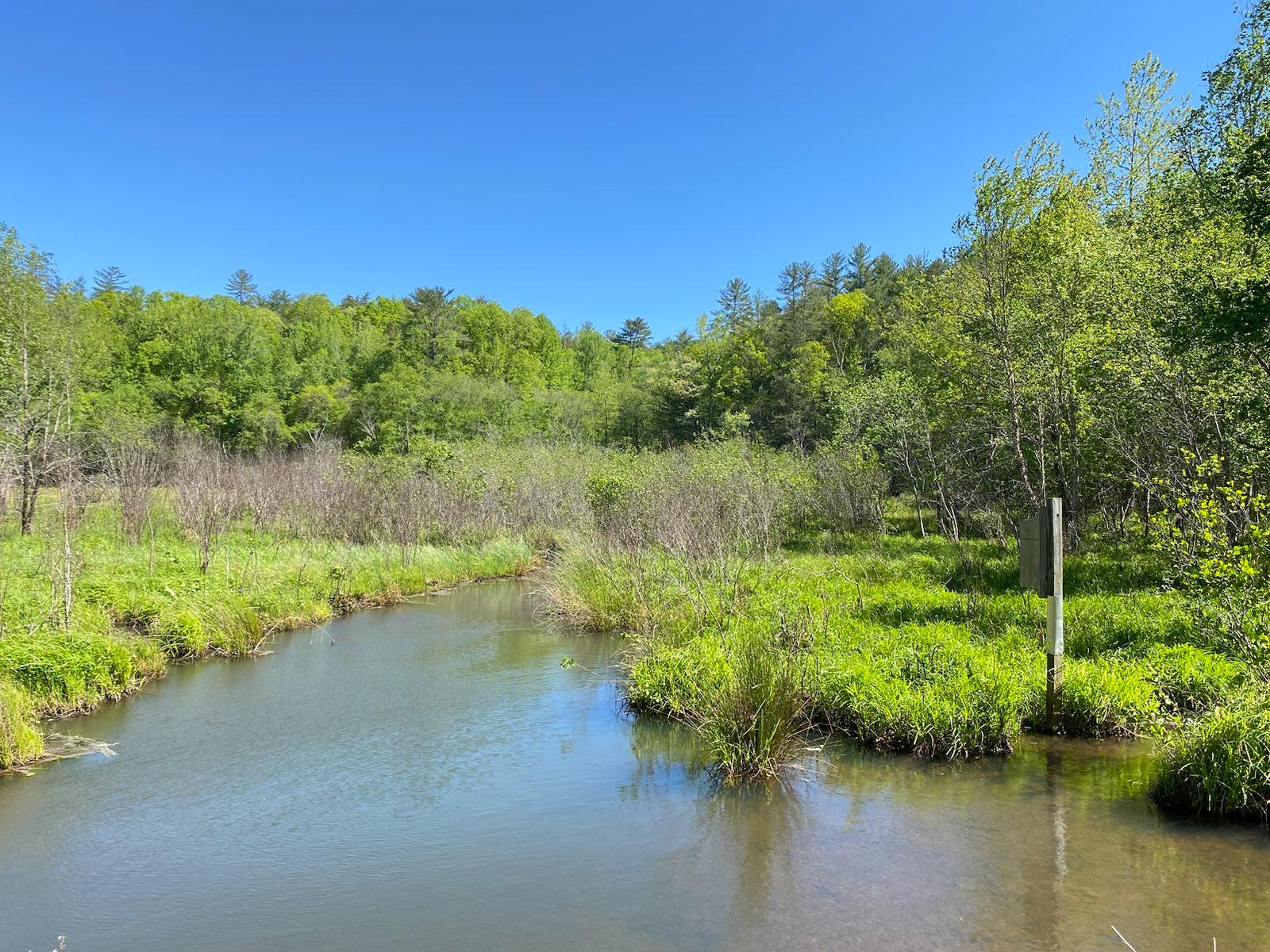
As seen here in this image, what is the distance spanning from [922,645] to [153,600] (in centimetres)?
1134

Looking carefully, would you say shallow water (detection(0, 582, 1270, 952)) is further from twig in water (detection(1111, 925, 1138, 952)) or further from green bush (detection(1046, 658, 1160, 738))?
green bush (detection(1046, 658, 1160, 738))

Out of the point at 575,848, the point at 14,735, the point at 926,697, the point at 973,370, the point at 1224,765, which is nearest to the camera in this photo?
the point at 1224,765

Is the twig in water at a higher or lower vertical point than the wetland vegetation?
lower

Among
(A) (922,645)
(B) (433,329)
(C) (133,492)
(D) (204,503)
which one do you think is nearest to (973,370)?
(A) (922,645)

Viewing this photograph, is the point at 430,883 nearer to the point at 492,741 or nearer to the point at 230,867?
the point at 230,867

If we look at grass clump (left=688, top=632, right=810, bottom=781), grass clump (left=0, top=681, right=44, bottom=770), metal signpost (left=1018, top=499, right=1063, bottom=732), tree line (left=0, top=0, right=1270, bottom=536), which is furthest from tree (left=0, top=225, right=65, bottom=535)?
metal signpost (left=1018, top=499, right=1063, bottom=732)

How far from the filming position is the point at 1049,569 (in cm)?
677

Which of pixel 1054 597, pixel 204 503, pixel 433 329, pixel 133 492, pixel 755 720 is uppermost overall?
pixel 433 329

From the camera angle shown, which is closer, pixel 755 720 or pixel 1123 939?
pixel 1123 939

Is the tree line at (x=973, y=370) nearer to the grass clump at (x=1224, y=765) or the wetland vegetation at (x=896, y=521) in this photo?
the wetland vegetation at (x=896, y=521)

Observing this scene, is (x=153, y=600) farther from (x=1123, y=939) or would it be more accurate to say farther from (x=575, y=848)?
(x=1123, y=939)

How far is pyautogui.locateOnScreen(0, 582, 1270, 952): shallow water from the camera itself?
470 centimetres

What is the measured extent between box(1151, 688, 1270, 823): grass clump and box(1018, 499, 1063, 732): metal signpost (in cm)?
116

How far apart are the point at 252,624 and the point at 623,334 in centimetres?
7072
